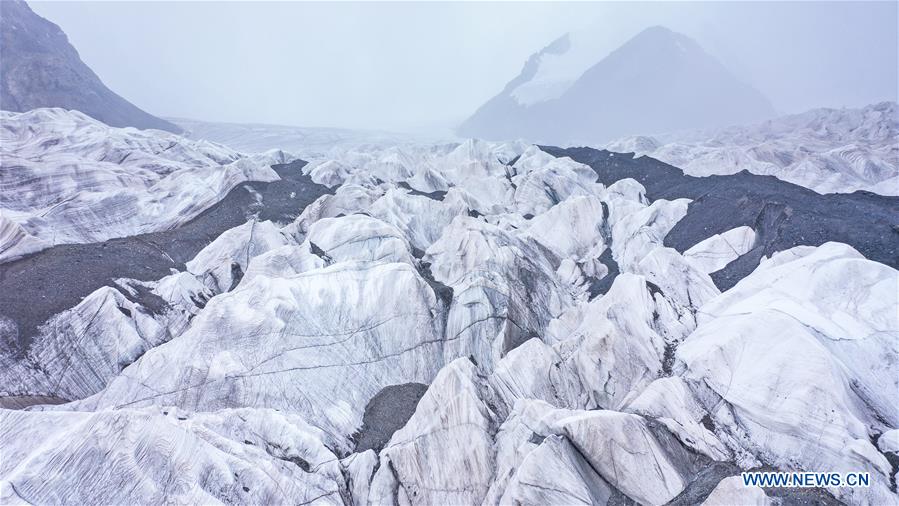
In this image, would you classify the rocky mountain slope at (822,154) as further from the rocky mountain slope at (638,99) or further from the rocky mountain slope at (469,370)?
the rocky mountain slope at (638,99)

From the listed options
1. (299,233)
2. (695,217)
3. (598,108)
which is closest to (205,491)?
(299,233)

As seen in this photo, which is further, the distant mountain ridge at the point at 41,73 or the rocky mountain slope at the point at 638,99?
the rocky mountain slope at the point at 638,99

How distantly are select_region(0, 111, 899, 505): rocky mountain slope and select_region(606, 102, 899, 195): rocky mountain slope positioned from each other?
39.5 feet

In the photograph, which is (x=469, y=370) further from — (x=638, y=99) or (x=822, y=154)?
(x=638, y=99)

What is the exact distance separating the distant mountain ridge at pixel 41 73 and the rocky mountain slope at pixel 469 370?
230 ft

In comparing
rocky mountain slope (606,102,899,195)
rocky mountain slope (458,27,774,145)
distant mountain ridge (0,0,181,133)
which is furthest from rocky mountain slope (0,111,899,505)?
rocky mountain slope (458,27,774,145)

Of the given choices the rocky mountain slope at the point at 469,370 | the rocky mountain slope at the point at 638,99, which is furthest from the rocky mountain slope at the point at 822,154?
the rocky mountain slope at the point at 638,99

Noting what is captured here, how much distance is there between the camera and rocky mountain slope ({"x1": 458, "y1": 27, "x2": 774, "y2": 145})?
163500 mm

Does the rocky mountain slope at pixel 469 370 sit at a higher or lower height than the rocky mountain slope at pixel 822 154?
lower

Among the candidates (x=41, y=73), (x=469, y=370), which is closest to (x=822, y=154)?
(x=469, y=370)

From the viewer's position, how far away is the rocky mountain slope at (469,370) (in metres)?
10.4

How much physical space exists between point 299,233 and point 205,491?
71.6 feet

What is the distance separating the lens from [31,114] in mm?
46812

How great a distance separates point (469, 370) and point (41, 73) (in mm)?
93948
